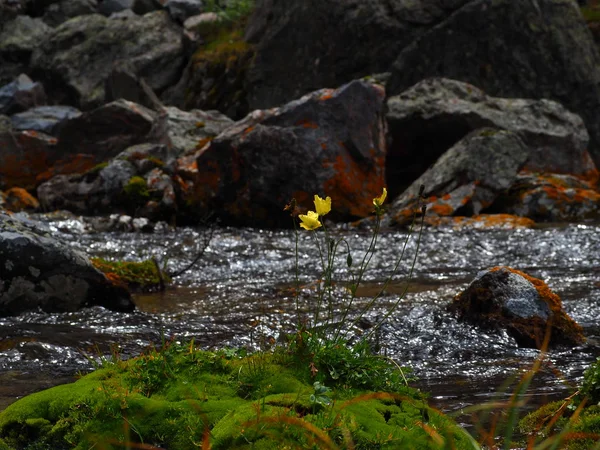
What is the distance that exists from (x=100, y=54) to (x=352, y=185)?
1816cm

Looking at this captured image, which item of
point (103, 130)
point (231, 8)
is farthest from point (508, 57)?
point (231, 8)

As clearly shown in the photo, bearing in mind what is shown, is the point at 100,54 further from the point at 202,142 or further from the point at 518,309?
the point at 518,309

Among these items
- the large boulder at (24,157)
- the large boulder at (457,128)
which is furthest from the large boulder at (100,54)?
the large boulder at (457,128)

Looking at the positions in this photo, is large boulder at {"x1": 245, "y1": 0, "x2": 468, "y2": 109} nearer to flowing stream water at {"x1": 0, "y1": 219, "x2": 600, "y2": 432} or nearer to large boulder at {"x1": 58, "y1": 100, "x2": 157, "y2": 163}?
large boulder at {"x1": 58, "y1": 100, "x2": 157, "y2": 163}

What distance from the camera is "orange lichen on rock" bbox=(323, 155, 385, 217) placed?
→ 14609 mm

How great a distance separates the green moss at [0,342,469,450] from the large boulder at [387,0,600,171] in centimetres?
1850

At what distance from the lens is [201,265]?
10.5 m

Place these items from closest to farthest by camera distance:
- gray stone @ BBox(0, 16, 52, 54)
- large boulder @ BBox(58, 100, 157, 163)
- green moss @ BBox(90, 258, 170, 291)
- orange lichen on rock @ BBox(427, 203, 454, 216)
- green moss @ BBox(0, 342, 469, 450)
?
1. green moss @ BBox(0, 342, 469, 450)
2. green moss @ BBox(90, 258, 170, 291)
3. orange lichen on rock @ BBox(427, 203, 454, 216)
4. large boulder @ BBox(58, 100, 157, 163)
5. gray stone @ BBox(0, 16, 52, 54)

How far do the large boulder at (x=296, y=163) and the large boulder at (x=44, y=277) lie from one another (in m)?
7.25

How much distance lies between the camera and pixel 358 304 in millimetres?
7758

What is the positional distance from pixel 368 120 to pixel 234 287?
7.29m

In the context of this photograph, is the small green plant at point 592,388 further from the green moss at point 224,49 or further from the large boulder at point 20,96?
the large boulder at point 20,96

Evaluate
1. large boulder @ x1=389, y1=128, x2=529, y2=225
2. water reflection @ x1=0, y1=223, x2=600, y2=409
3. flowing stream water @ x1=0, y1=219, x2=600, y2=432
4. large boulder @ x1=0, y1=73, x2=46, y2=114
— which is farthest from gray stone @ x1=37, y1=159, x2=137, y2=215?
large boulder @ x1=0, y1=73, x2=46, y2=114

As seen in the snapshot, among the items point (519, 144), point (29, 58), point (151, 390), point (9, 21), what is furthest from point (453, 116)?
point (9, 21)
